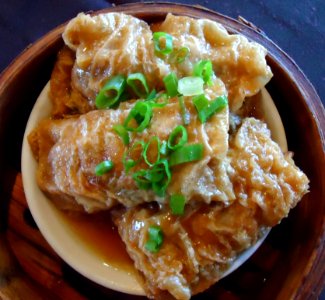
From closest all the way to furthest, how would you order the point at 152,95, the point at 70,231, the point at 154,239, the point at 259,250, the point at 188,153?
1. the point at 188,153
2. the point at 154,239
3. the point at 152,95
4. the point at 70,231
5. the point at 259,250

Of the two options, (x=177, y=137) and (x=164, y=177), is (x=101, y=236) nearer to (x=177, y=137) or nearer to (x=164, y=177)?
(x=164, y=177)

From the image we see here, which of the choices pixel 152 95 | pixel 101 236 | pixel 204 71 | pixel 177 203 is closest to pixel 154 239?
pixel 177 203

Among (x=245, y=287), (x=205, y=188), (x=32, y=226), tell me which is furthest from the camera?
(x=32, y=226)

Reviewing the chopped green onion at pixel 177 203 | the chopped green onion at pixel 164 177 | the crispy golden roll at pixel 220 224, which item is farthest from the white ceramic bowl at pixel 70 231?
the chopped green onion at pixel 164 177

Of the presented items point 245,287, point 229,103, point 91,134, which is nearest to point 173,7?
point 229,103

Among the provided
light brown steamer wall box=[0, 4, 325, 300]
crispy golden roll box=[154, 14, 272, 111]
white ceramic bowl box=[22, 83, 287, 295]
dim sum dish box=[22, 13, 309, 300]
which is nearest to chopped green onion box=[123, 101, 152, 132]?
dim sum dish box=[22, 13, 309, 300]

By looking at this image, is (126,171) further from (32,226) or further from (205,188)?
(32,226)

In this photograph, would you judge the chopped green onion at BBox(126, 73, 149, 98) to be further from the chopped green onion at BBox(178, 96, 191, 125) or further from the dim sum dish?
the chopped green onion at BBox(178, 96, 191, 125)
